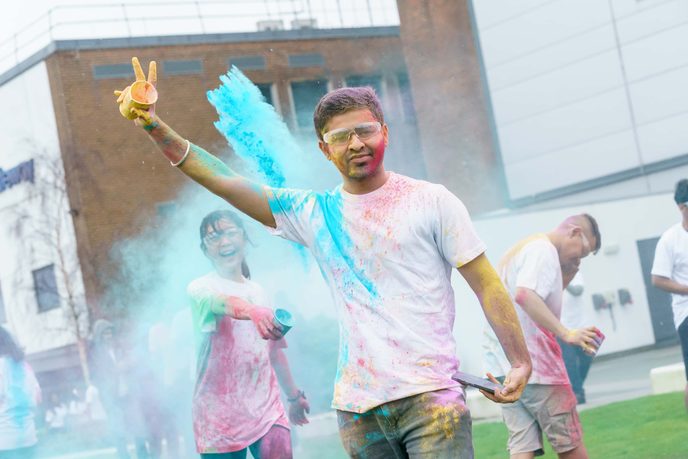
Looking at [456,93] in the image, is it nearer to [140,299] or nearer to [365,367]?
[140,299]

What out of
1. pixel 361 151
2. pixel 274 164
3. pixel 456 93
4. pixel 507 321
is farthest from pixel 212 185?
pixel 456 93

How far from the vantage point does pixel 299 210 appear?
88.4 inches

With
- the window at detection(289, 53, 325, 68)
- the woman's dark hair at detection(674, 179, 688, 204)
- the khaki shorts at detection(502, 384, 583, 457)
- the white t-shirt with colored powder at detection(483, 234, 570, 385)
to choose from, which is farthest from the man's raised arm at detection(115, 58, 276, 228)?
the woman's dark hair at detection(674, 179, 688, 204)

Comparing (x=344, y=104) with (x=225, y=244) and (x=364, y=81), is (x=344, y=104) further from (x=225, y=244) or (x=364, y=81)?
(x=364, y=81)

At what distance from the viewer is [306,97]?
15.3 feet

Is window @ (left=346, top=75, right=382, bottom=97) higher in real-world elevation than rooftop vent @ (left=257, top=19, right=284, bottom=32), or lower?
lower

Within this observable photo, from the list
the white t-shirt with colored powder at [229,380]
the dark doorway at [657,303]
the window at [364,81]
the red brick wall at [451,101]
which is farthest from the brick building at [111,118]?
the dark doorway at [657,303]

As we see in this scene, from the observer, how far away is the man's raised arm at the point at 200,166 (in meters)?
2.10

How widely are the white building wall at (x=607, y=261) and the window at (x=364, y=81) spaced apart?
139cm

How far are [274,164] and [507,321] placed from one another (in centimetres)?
234

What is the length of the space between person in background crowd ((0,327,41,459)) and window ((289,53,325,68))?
2.45 metres

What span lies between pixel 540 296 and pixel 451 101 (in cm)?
232

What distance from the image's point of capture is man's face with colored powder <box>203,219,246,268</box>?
12.2ft

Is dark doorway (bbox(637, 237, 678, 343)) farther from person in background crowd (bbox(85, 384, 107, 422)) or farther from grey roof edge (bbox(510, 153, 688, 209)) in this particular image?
person in background crowd (bbox(85, 384, 107, 422))
